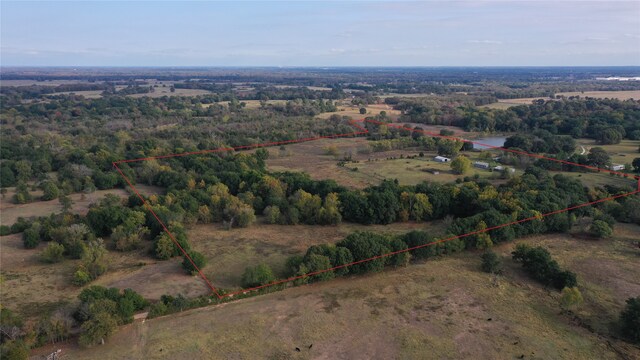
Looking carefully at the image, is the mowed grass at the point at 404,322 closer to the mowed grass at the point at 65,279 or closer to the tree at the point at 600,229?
the mowed grass at the point at 65,279

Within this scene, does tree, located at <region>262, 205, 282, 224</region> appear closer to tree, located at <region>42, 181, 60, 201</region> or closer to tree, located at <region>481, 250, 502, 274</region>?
tree, located at <region>481, 250, 502, 274</region>

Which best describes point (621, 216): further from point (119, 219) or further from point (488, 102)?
point (488, 102)

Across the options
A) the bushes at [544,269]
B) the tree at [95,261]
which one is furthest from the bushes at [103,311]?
the bushes at [544,269]

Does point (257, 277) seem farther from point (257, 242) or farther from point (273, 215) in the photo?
point (273, 215)

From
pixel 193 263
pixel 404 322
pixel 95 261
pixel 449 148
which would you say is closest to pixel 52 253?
pixel 95 261

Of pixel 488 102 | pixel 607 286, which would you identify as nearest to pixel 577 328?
pixel 607 286

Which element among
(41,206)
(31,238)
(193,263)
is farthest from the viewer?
(41,206)
